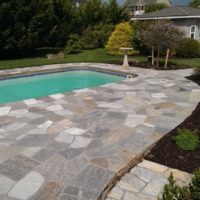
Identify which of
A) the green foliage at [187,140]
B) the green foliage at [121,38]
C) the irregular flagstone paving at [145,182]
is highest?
the green foliage at [121,38]

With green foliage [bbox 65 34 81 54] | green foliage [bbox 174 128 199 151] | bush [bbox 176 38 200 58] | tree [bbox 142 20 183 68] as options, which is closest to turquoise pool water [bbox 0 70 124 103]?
tree [bbox 142 20 183 68]

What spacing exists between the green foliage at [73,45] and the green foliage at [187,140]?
15357 mm

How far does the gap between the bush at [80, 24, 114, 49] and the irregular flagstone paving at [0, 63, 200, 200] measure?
13.2m

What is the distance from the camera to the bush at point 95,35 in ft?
70.1

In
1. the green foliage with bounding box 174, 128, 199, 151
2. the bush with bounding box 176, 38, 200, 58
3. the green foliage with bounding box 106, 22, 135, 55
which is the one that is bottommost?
the green foliage with bounding box 174, 128, 199, 151

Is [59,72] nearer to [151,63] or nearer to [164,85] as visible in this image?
[151,63]

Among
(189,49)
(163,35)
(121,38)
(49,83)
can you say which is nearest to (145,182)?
(49,83)

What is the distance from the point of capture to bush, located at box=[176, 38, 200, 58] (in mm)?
17062

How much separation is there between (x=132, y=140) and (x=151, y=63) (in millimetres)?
9799

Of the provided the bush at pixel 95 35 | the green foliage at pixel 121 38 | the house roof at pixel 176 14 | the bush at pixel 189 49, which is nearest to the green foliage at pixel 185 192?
the bush at pixel 189 49

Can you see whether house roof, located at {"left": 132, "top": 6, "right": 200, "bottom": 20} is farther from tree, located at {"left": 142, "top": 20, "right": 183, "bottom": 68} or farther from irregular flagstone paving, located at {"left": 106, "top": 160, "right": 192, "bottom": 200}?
irregular flagstone paving, located at {"left": 106, "top": 160, "right": 192, "bottom": 200}

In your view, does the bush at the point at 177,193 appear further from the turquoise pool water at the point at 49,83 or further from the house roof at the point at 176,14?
the house roof at the point at 176,14

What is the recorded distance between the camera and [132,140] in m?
4.88

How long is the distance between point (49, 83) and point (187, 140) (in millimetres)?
8075
